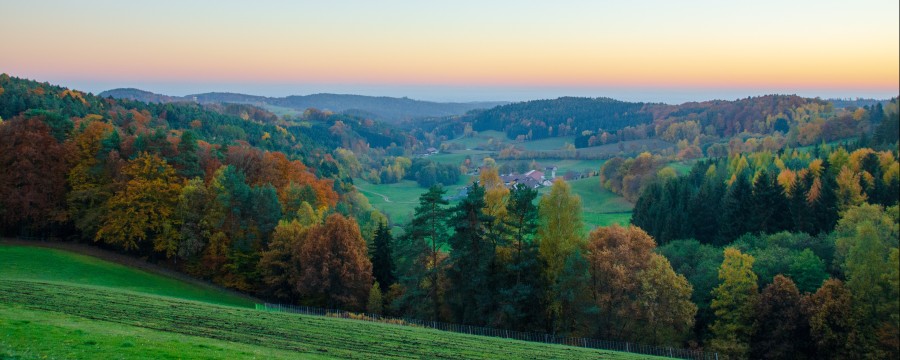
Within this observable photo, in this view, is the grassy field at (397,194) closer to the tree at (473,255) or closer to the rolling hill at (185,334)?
the tree at (473,255)

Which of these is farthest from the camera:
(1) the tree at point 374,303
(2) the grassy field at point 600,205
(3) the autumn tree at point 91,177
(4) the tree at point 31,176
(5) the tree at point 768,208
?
(2) the grassy field at point 600,205

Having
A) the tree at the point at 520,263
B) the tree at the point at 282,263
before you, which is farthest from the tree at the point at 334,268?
the tree at the point at 520,263

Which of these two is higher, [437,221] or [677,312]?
[437,221]

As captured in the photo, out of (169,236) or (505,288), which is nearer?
(505,288)

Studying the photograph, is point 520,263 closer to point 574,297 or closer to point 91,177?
point 574,297

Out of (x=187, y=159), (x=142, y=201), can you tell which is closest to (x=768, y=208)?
(x=187, y=159)

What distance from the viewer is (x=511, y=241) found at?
142 ft

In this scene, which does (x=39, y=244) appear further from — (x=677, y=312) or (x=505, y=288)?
(x=677, y=312)

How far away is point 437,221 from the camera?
44.7m

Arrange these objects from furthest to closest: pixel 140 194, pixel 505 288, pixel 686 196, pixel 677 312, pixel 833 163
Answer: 1. pixel 686 196
2. pixel 833 163
3. pixel 140 194
4. pixel 505 288
5. pixel 677 312

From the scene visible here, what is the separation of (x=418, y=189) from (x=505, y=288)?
129313mm

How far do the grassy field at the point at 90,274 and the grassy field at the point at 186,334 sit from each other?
9.87m

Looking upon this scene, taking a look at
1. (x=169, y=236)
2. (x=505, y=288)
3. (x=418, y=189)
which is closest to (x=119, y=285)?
(x=169, y=236)

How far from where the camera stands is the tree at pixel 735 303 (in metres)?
38.0
